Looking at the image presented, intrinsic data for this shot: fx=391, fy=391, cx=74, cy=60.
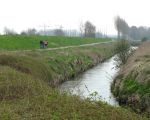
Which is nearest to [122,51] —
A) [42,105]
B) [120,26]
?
[42,105]

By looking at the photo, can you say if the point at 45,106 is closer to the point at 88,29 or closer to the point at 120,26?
the point at 88,29

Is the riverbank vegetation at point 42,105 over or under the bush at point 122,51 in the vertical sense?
over

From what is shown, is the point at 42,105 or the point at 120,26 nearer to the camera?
the point at 42,105

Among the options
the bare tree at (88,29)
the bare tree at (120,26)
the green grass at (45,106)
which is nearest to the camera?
the green grass at (45,106)

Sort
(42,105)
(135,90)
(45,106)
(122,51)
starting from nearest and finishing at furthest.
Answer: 1. (45,106)
2. (42,105)
3. (135,90)
4. (122,51)

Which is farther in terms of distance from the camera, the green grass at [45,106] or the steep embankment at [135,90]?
the steep embankment at [135,90]

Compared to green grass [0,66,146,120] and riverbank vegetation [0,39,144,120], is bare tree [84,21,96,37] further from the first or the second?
green grass [0,66,146,120]

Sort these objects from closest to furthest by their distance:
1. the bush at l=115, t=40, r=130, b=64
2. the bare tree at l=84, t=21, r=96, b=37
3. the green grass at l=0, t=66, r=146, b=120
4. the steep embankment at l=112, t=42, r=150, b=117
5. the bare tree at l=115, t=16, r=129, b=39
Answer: the green grass at l=0, t=66, r=146, b=120 < the steep embankment at l=112, t=42, r=150, b=117 < the bush at l=115, t=40, r=130, b=64 < the bare tree at l=84, t=21, r=96, b=37 < the bare tree at l=115, t=16, r=129, b=39

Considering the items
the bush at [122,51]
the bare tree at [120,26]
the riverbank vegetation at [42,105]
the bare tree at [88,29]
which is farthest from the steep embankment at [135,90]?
the bare tree at [120,26]

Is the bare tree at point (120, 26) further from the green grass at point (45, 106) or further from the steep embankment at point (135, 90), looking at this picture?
the green grass at point (45, 106)

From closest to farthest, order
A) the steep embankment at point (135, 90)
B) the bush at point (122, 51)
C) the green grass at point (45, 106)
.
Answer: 1. the green grass at point (45, 106)
2. the steep embankment at point (135, 90)
3. the bush at point (122, 51)

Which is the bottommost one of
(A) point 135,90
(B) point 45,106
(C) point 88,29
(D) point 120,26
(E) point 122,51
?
(A) point 135,90

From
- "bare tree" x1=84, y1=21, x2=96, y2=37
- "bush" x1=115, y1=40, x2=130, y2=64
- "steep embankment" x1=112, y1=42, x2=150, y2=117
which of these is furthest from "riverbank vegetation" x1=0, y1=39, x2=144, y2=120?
"bare tree" x1=84, y1=21, x2=96, y2=37

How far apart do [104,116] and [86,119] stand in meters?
0.97
